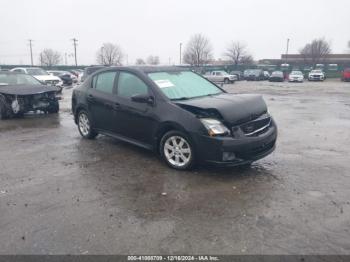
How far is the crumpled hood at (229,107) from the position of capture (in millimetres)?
4660

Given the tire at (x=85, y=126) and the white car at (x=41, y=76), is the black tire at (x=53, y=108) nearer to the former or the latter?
the tire at (x=85, y=126)

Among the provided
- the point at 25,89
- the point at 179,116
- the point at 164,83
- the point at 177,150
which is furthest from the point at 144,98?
the point at 25,89

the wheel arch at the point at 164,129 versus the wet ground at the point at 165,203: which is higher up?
the wheel arch at the point at 164,129

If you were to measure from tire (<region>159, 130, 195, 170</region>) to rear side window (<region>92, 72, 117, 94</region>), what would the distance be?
5.92ft

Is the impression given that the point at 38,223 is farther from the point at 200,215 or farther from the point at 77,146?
the point at 77,146

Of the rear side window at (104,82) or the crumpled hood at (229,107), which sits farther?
the rear side window at (104,82)

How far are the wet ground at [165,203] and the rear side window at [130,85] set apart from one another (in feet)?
3.91

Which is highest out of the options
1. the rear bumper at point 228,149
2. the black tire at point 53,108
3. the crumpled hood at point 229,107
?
the crumpled hood at point 229,107

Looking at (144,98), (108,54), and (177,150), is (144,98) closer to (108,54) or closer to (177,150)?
(177,150)

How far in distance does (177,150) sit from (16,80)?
8250 mm

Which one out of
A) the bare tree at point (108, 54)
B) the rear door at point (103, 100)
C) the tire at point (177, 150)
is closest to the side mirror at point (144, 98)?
the tire at point (177, 150)

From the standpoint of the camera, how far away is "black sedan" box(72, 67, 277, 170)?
15.1 feet

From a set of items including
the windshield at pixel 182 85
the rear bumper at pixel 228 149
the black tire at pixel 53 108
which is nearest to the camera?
the rear bumper at pixel 228 149

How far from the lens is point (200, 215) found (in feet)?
11.9
